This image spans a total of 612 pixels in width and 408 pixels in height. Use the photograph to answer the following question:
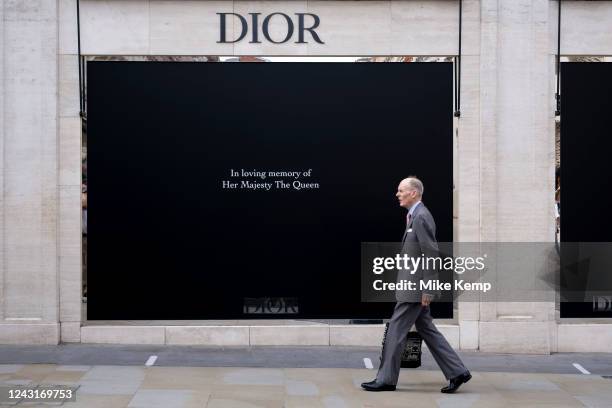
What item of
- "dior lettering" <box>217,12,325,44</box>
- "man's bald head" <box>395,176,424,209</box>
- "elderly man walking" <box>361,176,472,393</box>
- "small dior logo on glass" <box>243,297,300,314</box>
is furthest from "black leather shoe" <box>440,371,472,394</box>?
"dior lettering" <box>217,12,325,44</box>

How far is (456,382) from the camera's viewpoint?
8.54m

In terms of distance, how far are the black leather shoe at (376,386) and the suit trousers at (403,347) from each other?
47 mm

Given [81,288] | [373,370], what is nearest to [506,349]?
[373,370]

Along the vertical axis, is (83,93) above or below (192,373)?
above

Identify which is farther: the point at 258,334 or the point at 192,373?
the point at 258,334

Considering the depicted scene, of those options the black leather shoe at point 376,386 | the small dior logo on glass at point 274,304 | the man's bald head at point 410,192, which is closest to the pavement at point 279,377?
the black leather shoe at point 376,386

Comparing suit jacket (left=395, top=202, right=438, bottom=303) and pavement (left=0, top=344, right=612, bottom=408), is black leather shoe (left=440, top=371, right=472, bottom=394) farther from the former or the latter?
suit jacket (left=395, top=202, right=438, bottom=303)

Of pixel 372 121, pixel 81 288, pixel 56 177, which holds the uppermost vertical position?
pixel 372 121

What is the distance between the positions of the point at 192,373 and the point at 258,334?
73.5 inches

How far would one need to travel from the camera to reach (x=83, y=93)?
11055 millimetres

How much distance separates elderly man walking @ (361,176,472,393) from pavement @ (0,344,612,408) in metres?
0.18

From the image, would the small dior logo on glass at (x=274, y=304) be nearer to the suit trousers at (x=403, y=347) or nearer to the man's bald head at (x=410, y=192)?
the suit trousers at (x=403, y=347)

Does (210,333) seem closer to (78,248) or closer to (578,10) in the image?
(78,248)

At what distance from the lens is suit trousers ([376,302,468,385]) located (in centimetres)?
850
